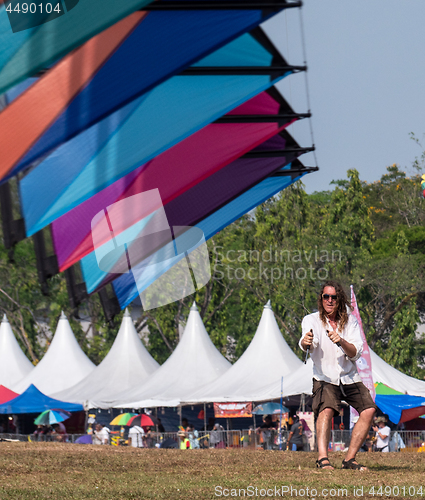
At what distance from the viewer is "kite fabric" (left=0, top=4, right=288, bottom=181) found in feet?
44.4

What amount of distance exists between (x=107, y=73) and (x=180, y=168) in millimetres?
4191

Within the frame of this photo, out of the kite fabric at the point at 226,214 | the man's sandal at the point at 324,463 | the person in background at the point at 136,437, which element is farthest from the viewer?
the person in background at the point at 136,437

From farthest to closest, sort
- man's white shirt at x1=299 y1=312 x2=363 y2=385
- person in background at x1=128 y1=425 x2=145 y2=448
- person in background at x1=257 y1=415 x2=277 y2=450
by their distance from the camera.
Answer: person in background at x1=128 y1=425 x2=145 y2=448, person in background at x1=257 y1=415 x2=277 y2=450, man's white shirt at x1=299 y1=312 x2=363 y2=385

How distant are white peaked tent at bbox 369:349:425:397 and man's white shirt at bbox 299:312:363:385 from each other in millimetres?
18424

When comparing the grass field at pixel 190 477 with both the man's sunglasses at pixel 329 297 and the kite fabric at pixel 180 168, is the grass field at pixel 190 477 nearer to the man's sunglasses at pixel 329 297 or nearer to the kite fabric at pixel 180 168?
the man's sunglasses at pixel 329 297

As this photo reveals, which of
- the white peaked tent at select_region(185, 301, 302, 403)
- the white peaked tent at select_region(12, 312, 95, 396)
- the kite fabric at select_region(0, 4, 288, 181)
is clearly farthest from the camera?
the white peaked tent at select_region(12, 312, 95, 396)

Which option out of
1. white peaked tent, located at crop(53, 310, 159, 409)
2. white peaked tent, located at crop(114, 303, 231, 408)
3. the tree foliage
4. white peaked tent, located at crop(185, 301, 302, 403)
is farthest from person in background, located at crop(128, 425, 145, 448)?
the tree foliage

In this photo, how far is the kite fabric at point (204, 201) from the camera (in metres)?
17.8

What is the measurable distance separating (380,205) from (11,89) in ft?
154

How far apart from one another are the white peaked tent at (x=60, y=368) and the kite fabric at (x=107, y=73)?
879 inches

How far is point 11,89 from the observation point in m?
13.1

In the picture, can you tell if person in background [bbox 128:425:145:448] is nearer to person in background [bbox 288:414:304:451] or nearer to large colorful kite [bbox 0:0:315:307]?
person in background [bbox 288:414:304:451]

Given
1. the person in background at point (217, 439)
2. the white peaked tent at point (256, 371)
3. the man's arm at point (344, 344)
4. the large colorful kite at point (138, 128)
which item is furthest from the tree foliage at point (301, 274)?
the man's arm at point (344, 344)

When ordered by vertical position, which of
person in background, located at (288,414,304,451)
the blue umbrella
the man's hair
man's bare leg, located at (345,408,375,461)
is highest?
the man's hair
